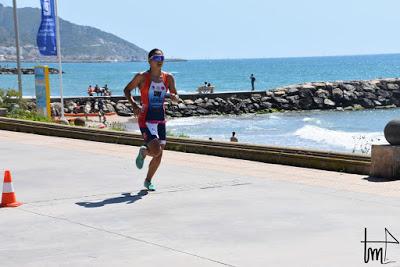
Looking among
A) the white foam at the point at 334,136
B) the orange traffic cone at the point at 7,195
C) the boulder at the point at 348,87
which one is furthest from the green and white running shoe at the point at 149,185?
the boulder at the point at 348,87

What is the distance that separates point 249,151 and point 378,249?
6.68 metres

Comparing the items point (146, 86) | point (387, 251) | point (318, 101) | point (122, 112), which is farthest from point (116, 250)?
point (318, 101)

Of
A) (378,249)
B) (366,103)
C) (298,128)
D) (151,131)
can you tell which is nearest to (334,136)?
(298,128)

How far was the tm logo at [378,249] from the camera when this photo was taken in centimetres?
638

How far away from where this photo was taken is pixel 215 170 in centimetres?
1192

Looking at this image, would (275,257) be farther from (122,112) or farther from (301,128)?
(122,112)

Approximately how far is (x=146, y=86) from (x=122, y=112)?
44066mm

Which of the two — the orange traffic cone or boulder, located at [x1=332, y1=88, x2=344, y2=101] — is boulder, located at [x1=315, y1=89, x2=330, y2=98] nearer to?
boulder, located at [x1=332, y1=88, x2=344, y2=101]

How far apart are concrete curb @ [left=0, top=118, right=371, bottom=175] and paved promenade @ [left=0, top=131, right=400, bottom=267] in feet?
0.90

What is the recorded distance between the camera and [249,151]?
43.5ft

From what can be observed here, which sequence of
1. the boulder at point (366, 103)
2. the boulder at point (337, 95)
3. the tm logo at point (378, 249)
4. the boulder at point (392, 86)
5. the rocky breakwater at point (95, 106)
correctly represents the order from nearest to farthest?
the tm logo at point (378, 249) → the rocky breakwater at point (95, 106) → the boulder at point (337, 95) → the boulder at point (366, 103) → the boulder at point (392, 86)

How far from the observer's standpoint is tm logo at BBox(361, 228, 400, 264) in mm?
6379

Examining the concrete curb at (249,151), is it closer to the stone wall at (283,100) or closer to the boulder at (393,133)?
the boulder at (393,133)

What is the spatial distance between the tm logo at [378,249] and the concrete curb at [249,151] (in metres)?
4.18
